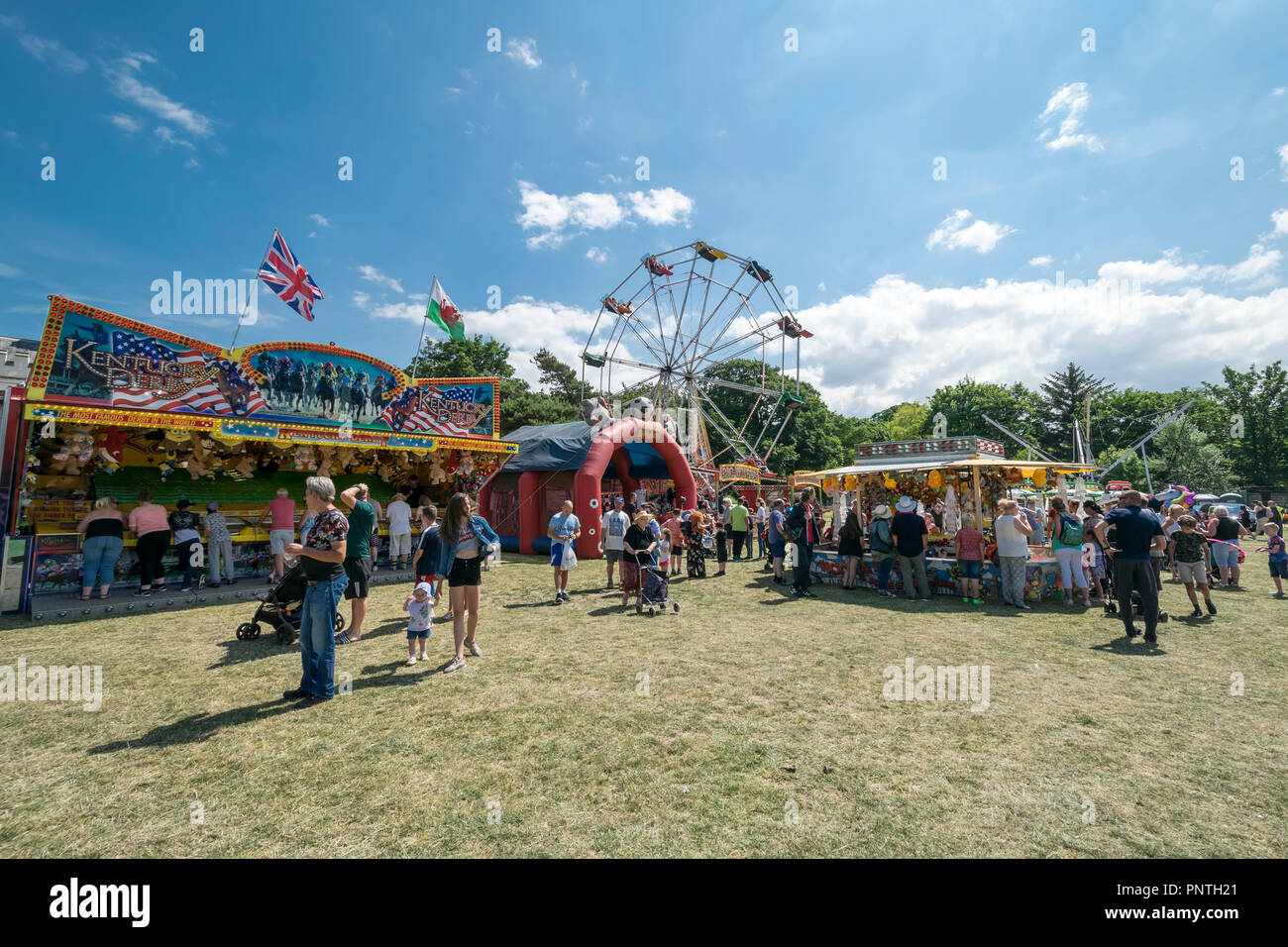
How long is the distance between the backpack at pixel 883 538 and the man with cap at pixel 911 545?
0.09m

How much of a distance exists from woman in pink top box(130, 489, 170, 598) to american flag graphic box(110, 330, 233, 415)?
1.49 meters

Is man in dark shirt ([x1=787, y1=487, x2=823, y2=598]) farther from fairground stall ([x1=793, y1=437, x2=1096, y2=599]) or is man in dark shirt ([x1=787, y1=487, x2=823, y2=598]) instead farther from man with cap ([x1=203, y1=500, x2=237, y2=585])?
man with cap ([x1=203, y1=500, x2=237, y2=585])

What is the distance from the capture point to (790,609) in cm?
835

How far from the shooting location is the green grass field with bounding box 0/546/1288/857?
2.71 meters

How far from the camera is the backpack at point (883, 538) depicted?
9.38 m

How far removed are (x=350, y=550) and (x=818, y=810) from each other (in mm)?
5371

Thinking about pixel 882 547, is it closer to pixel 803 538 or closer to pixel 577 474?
pixel 803 538

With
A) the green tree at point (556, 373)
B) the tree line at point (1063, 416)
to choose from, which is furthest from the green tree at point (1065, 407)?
the green tree at point (556, 373)

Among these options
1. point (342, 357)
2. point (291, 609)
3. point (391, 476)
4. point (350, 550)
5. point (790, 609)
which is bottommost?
point (790, 609)

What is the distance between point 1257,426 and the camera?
144 ft

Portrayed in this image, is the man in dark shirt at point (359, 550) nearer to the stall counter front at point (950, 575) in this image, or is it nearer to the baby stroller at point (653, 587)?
the baby stroller at point (653, 587)

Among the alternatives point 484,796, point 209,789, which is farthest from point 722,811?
point 209,789

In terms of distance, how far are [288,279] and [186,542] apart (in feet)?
16.8
